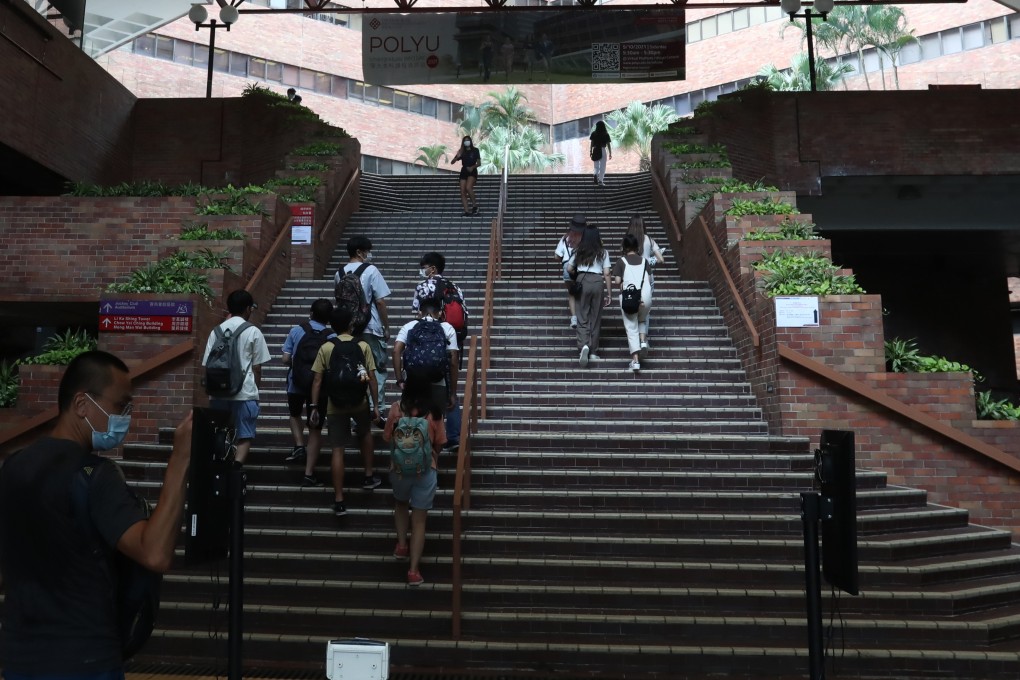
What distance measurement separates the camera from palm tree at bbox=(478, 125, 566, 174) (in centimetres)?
3853

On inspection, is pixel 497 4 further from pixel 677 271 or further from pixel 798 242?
pixel 798 242

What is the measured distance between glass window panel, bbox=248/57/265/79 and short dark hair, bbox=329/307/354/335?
111 feet

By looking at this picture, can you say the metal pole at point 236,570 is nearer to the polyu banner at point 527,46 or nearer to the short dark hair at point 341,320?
the short dark hair at point 341,320

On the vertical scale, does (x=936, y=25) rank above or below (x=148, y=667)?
above

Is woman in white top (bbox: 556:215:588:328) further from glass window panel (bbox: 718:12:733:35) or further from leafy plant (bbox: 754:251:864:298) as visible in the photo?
glass window panel (bbox: 718:12:733:35)

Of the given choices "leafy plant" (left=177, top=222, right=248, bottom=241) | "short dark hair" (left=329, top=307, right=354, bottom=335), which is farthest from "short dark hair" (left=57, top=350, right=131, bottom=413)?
"leafy plant" (left=177, top=222, right=248, bottom=241)

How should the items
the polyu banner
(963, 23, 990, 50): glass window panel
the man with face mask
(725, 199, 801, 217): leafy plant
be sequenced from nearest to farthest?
the man with face mask < (725, 199, 801, 217): leafy plant < the polyu banner < (963, 23, 990, 50): glass window panel

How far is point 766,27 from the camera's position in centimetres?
4138

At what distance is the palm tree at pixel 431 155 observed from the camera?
131 feet

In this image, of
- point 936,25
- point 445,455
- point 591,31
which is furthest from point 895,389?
point 936,25

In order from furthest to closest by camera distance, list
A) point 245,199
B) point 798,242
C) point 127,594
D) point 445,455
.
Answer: point 245,199 < point 798,242 < point 445,455 < point 127,594

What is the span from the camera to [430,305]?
270 inches

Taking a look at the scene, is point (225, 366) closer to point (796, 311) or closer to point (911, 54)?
point (796, 311)

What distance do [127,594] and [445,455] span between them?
5088 millimetres
